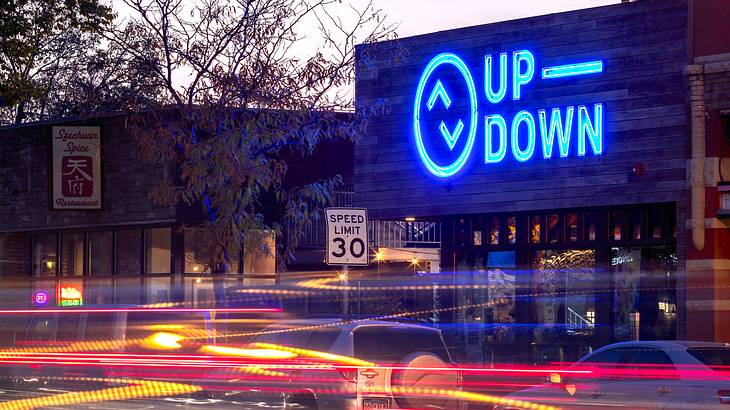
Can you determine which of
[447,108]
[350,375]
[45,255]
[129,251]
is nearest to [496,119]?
[447,108]

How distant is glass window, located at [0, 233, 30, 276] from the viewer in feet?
109

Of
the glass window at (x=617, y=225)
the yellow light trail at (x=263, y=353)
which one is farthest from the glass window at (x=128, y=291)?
the glass window at (x=617, y=225)

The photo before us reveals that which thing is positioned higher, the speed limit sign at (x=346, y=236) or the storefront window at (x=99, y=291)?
the speed limit sign at (x=346, y=236)

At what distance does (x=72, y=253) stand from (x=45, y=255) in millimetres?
1274

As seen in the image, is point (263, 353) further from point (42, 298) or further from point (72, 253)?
point (42, 298)

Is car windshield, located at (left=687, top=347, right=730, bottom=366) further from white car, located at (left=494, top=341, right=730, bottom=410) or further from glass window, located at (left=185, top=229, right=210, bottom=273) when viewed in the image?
glass window, located at (left=185, top=229, right=210, bottom=273)

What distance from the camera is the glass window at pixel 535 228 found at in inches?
953

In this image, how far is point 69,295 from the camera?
32.1m

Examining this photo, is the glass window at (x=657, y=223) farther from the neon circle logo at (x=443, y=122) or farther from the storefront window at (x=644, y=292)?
the neon circle logo at (x=443, y=122)

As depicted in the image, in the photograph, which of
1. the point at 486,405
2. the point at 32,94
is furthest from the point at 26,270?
the point at 486,405

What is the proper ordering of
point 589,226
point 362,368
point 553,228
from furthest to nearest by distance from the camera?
point 553,228
point 589,226
point 362,368

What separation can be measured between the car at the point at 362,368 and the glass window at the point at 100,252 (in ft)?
50.6

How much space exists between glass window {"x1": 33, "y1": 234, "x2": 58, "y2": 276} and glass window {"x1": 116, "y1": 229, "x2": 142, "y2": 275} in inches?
100

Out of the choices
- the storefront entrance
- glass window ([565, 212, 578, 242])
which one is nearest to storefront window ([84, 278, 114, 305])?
the storefront entrance
